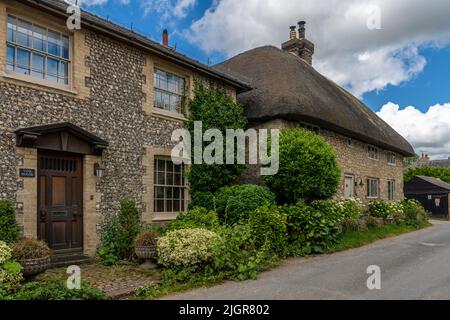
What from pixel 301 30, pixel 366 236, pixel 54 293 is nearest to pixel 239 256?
pixel 54 293

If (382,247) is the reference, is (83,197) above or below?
above

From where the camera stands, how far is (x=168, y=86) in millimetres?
11656

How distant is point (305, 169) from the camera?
37.7 feet

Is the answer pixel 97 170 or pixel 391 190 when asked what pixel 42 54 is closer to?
pixel 97 170

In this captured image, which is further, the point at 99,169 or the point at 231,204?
the point at 231,204

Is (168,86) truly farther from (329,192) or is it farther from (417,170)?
(417,170)

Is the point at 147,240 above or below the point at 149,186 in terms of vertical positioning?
below

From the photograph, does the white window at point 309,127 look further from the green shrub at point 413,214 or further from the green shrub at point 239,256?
the green shrub at point 413,214

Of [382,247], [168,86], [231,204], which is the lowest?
[382,247]

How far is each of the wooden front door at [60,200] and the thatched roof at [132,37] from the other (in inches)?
128

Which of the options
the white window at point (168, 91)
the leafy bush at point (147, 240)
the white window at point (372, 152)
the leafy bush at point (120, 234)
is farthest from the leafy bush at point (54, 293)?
the white window at point (372, 152)

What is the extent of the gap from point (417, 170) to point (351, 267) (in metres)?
40.7

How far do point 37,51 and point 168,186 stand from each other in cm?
505

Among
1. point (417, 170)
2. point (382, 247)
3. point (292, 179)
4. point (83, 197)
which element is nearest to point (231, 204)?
point (292, 179)
